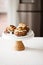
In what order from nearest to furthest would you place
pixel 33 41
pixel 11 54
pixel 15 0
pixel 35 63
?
→ pixel 35 63
pixel 11 54
pixel 33 41
pixel 15 0

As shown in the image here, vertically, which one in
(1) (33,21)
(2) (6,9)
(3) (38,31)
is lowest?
(3) (38,31)

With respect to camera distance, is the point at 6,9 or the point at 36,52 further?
the point at 6,9

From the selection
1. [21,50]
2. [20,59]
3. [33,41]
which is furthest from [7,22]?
[20,59]

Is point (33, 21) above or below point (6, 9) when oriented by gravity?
below

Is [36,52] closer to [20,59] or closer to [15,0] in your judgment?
[20,59]

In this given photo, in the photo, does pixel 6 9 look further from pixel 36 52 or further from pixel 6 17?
pixel 36 52

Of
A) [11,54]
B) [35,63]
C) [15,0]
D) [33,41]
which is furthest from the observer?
[15,0]
